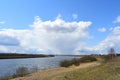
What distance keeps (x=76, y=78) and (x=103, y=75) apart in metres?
2.02

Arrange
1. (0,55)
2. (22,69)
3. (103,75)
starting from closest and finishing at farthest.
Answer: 1. (103,75)
2. (22,69)
3. (0,55)

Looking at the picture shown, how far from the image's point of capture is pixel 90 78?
17.5m

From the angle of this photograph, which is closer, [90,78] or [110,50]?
[90,78]

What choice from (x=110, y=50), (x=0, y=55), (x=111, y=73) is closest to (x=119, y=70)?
(x=111, y=73)

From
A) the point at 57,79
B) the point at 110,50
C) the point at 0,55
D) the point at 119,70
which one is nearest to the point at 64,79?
the point at 57,79

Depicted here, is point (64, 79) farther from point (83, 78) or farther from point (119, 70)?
point (119, 70)

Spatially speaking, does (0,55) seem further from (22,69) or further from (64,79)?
(64,79)

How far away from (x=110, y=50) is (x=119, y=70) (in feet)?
125

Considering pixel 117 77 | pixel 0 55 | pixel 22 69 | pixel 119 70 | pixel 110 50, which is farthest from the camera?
pixel 0 55

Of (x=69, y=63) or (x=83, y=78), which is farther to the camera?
(x=69, y=63)

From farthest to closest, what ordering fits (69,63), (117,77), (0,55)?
(0,55) → (69,63) → (117,77)

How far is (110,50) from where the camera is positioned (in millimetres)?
57969

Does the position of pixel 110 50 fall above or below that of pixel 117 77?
above

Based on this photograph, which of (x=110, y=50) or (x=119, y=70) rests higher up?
(x=110, y=50)
